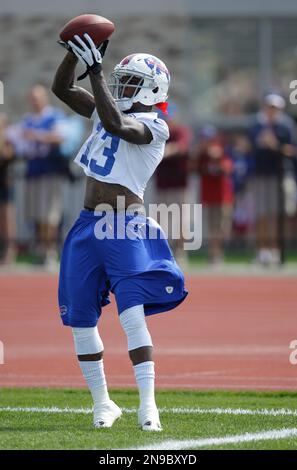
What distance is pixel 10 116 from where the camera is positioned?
23.3 metres

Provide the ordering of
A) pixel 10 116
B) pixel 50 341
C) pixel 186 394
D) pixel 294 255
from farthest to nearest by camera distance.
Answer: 1. pixel 10 116
2. pixel 294 255
3. pixel 50 341
4. pixel 186 394

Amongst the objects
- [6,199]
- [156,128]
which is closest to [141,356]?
[156,128]

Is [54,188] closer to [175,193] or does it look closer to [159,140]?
[175,193]

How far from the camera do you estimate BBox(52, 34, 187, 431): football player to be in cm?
705

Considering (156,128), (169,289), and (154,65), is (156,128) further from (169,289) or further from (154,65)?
(169,289)

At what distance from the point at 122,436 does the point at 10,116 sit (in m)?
17.1

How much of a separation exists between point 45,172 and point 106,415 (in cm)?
1131

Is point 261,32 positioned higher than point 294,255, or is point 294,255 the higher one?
point 261,32

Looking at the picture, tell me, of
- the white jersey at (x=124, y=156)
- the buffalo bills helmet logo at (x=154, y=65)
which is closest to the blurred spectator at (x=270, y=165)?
the buffalo bills helmet logo at (x=154, y=65)

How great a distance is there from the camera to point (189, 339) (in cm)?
1148

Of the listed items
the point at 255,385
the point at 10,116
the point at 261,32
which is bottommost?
the point at 255,385

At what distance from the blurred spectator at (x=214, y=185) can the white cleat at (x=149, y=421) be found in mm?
11477

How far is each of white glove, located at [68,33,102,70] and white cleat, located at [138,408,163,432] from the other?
6.36 ft

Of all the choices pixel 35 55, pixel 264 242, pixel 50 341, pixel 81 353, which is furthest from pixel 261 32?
pixel 81 353
